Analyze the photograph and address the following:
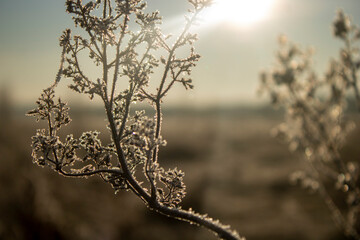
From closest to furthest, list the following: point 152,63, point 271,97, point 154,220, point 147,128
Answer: point 147,128
point 152,63
point 271,97
point 154,220

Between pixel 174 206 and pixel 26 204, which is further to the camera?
pixel 26 204

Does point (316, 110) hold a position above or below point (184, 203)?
below

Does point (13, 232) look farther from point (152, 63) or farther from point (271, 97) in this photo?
point (152, 63)

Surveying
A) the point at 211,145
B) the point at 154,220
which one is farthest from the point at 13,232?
the point at 211,145

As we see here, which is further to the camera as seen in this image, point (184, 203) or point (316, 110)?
point (184, 203)

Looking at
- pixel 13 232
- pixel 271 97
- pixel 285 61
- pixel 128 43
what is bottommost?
pixel 13 232

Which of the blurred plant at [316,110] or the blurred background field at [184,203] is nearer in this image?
the blurred plant at [316,110]

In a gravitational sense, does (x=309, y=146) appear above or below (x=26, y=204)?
above

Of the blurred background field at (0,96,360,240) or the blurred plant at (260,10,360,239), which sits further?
the blurred background field at (0,96,360,240)
